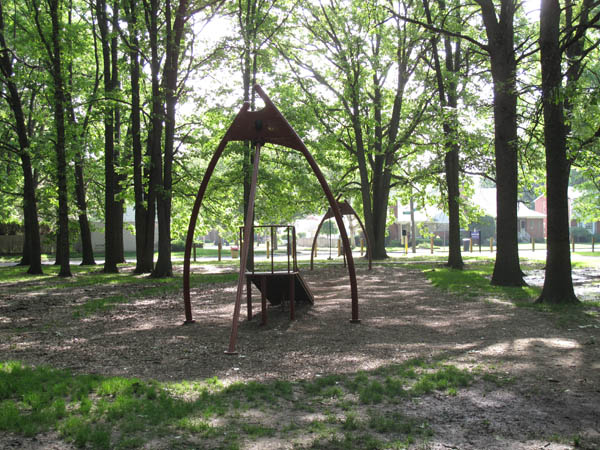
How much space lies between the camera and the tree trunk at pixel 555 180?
402 inches

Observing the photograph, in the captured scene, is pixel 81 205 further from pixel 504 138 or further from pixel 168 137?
pixel 504 138

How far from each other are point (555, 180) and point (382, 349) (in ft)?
17.6

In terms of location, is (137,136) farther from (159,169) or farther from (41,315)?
(41,315)

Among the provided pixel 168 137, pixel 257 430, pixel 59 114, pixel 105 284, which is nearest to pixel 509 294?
pixel 257 430

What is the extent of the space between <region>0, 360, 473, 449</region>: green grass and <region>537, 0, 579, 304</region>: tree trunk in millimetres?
5427

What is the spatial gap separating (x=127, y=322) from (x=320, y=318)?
3235 millimetres

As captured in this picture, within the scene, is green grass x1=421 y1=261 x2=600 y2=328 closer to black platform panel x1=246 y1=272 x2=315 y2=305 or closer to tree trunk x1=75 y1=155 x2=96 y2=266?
black platform panel x1=246 y1=272 x2=315 y2=305

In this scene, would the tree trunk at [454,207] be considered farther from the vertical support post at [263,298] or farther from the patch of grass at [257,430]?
the patch of grass at [257,430]

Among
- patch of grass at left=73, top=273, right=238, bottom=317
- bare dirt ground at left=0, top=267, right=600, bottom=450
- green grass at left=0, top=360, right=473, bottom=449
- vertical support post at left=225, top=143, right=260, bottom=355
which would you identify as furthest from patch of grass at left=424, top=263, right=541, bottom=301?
green grass at left=0, top=360, right=473, bottom=449

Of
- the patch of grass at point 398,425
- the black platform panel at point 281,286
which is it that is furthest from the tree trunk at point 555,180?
the patch of grass at point 398,425

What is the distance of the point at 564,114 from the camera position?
10.4m

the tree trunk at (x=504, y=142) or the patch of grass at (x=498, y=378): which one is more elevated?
the tree trunk at (x=504, y=142)

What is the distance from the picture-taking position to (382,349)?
703 centimetres

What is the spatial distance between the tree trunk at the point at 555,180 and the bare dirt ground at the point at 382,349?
1094 millimetres
